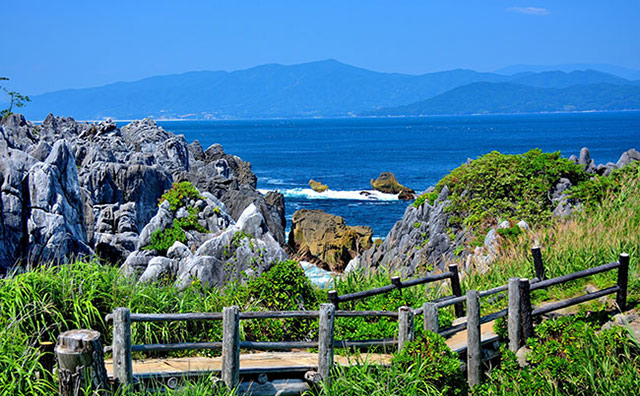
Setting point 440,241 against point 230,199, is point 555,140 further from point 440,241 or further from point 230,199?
point 440,241

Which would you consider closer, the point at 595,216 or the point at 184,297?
the point at 184,297

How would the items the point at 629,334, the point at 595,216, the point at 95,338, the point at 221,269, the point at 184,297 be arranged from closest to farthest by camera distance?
the point at 95,338 < the point at 629,334 < the point at 184,297 < the point at 221,269 < the point at 595,216

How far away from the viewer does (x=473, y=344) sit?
1060 cm

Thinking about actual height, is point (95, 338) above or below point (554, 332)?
above

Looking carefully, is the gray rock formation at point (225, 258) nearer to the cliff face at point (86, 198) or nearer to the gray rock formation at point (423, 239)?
the cliff face at point (86, 198)

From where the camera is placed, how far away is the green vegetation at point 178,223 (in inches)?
806

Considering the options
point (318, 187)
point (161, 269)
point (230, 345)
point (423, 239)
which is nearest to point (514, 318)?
point (230, 345)

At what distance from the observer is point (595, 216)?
17.6 metres

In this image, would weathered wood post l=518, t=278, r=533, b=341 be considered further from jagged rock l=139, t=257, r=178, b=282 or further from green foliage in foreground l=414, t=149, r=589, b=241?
green foliage in foreground l=414, t=149, r=589, b=241

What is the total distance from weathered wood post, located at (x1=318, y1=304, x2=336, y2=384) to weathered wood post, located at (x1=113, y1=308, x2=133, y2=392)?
2.64m

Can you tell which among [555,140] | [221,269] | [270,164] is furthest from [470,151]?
[221,269]

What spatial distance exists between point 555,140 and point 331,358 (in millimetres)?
146188

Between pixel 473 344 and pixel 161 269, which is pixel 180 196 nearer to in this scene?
pixel 161 269

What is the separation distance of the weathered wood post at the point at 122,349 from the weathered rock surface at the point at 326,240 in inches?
1045
